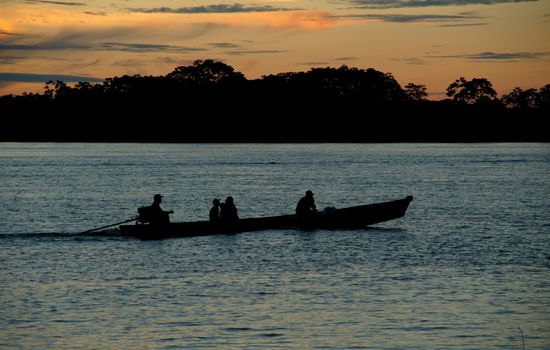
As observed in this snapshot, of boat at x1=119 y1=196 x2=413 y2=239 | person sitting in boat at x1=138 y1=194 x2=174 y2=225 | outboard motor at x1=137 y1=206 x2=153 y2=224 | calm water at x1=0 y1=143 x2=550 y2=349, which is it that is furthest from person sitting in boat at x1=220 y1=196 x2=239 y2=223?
outboard motor at x1=137 y1=206 x2=153 y2=224

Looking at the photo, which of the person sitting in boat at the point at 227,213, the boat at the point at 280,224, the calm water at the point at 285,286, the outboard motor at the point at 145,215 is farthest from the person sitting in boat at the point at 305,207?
the outboard motor at the point at 145,215

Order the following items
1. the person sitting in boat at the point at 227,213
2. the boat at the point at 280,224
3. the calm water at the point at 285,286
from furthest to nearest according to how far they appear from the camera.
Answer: the person sitting in boat at the point at 227,213 → the boat at the point at 280,224 → the calm water at the point at 285,286

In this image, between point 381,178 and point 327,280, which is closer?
point 327,280

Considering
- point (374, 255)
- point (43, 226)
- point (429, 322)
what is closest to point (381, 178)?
point (43, 226)

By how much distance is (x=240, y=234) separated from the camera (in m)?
37.4

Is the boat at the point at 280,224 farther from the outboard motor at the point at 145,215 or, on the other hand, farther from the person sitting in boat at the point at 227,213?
the outboard motor at the point at 145,215

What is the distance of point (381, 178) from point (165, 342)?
78.6 metres

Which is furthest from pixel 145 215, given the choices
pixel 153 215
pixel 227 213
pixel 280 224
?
pixel 280 224

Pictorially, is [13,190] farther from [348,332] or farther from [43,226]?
[348,332]

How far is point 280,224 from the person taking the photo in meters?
37.0

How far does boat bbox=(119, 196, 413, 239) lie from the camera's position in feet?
113

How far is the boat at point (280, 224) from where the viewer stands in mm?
34406

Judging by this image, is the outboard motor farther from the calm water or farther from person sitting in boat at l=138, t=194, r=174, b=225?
the calm water

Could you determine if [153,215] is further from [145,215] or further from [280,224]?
[280,224]
